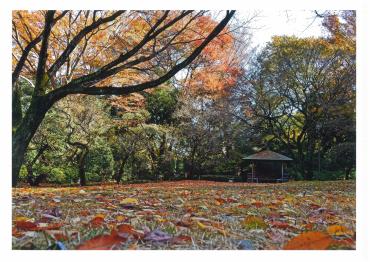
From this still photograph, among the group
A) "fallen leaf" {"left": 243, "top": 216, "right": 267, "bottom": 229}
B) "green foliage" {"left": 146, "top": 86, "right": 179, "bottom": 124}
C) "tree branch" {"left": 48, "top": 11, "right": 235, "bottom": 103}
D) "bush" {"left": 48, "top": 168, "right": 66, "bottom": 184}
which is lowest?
"bush" {"left": 48, "top": 168, "right": 66, "bottom": 184}

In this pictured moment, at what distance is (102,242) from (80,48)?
5515 millimetres

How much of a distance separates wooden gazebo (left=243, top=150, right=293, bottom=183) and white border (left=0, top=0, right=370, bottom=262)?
8.49 meters

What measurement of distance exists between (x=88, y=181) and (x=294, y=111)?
575cm

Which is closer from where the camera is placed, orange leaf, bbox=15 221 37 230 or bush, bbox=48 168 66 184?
orange leaf, bbox=15 221 37 230

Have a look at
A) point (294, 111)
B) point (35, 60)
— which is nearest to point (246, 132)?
point (294, 111)

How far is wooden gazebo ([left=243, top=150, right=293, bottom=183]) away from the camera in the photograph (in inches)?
421

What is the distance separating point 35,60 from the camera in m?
6.29

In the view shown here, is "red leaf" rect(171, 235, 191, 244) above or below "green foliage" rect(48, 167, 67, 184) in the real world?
above

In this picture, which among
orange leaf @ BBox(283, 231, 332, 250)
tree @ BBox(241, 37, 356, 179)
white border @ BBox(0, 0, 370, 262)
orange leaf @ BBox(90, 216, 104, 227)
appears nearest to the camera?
orange leaf @ BBox(283, 231, 332, 250)

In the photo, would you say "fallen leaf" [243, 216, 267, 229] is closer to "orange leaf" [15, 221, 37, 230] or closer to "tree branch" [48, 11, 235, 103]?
"orange leaf" [15, 221, 37, 230]

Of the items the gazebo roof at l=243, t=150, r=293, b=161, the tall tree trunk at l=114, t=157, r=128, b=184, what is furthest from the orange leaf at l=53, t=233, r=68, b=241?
Answer: the gazebo roof at l=243, t=150, r=293, b=161

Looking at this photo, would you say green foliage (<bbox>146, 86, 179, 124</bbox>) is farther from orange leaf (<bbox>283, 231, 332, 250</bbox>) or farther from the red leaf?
orange leaf (<bbox>283, 231, 332, 250</bbox>)

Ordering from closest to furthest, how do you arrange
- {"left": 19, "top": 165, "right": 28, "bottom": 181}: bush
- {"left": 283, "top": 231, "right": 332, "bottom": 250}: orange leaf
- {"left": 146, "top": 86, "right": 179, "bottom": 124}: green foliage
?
{"left": 283, "top": 231, "right": 332, "bottom": 250}: orange leaf < {"left": 19, "top": 165, "right": 28, "bottom": 181}: bush < {"left": 146, "top": 86, "right": 179, "bottom": 124}: green foliage
